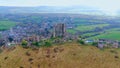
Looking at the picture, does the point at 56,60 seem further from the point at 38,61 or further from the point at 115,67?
the point at 115,67

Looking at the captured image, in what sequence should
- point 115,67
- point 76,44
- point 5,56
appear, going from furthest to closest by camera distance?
point 76,44 → point 5,56 → point 115,67

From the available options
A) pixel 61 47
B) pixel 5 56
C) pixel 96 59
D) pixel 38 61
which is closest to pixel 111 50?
pixel 96 59

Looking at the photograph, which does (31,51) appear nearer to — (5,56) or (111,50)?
(5,56)

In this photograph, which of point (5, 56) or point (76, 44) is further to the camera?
point (76, 44)

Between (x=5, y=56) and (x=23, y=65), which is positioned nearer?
(x=23, y=65)

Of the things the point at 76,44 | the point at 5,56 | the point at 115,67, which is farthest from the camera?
the point at 76,44

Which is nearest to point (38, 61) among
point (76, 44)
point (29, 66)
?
point (29, 66)
